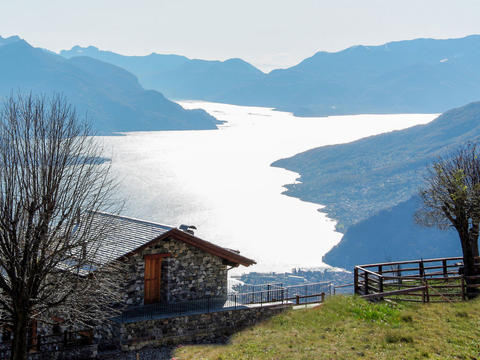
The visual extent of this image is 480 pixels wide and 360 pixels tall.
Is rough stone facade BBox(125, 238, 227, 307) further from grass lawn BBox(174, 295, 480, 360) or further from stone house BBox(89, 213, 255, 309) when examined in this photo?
grass lawn BBox(174, 295, 480, 360)

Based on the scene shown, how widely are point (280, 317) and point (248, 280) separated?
12903 centimetres

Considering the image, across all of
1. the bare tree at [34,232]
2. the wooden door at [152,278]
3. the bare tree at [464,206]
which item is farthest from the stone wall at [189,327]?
the bare tree at [464,206]

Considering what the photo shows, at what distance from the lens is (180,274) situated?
26156mm

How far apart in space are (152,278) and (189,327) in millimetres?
3321

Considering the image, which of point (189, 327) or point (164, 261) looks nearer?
point (189, 327)

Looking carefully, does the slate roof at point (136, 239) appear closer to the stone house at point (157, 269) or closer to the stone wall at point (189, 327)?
the stone house at point (157, 269)

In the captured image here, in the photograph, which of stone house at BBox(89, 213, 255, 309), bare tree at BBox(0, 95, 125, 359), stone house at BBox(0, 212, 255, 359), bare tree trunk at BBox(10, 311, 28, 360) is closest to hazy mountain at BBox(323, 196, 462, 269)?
stone house at BBox(89, 213, 255, 309)

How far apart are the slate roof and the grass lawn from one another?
17.2 feet

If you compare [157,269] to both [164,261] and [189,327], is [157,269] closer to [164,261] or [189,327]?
[164,261]

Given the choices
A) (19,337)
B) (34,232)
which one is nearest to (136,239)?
(34,232)

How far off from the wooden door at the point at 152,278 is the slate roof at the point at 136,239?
125cm

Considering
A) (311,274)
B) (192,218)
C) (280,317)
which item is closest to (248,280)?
(311,274)

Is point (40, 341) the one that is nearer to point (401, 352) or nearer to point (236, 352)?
point (236, 352)

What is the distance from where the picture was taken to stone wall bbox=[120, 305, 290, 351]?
72.8 feet
